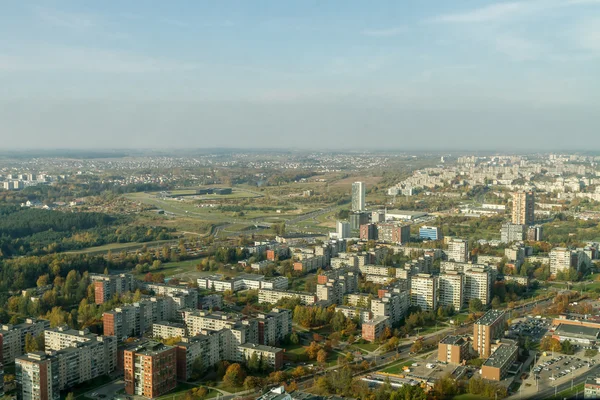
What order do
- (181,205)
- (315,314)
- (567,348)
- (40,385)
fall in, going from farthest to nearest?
(181,205)
(315,314)
(567,348)
(40,385)

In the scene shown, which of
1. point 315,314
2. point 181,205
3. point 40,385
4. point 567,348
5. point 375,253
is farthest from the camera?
point 181,205

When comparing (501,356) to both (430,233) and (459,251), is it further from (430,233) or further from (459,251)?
(430,233)

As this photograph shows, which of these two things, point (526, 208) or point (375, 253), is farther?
point (526, 208)

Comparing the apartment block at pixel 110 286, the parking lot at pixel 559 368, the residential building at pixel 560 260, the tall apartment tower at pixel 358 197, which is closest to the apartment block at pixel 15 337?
the apartment block at pixel 110 286

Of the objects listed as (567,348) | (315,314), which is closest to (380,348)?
(315,314)

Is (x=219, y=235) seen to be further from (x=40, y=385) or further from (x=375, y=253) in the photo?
(x=40, y=385)

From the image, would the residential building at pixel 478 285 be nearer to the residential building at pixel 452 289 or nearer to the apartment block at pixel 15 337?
the residential building at pixel 452 289

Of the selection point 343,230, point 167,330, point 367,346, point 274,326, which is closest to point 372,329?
point 367,346
